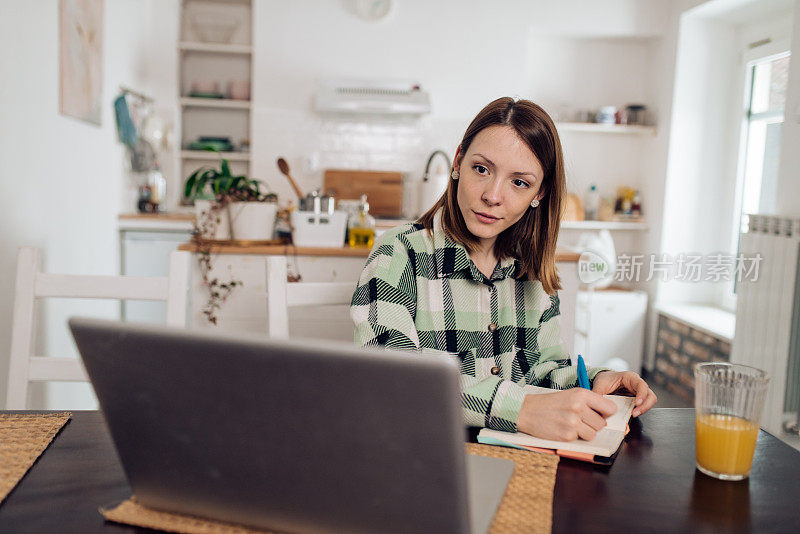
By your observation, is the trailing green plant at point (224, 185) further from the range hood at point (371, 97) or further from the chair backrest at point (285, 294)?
the range hood at point (371, 97)

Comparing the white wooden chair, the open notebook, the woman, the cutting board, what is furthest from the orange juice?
the cutting board

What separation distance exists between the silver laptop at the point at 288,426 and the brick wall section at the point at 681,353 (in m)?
3.15

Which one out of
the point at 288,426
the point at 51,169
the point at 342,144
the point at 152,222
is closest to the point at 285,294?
the point at 288,426

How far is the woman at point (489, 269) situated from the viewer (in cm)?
113

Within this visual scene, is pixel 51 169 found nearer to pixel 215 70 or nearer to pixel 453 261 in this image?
pixel 453 261

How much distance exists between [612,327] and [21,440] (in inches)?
149

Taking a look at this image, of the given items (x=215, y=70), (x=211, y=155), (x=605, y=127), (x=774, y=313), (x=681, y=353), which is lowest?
(x=681, y=353)

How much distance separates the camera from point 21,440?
823mm

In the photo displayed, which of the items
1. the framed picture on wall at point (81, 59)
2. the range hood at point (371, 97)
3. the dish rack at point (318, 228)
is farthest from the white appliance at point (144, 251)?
the dish rack at point (318, 228)

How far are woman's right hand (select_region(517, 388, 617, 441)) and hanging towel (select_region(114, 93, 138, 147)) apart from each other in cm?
307

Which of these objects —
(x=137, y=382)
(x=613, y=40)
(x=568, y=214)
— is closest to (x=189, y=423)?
(x=137, y=382)

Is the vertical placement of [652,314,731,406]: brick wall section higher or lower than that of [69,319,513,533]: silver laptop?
lower

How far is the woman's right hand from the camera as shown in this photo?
0.84 m

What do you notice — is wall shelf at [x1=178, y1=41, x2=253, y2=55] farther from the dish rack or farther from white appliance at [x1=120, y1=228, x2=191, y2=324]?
the dish rack
